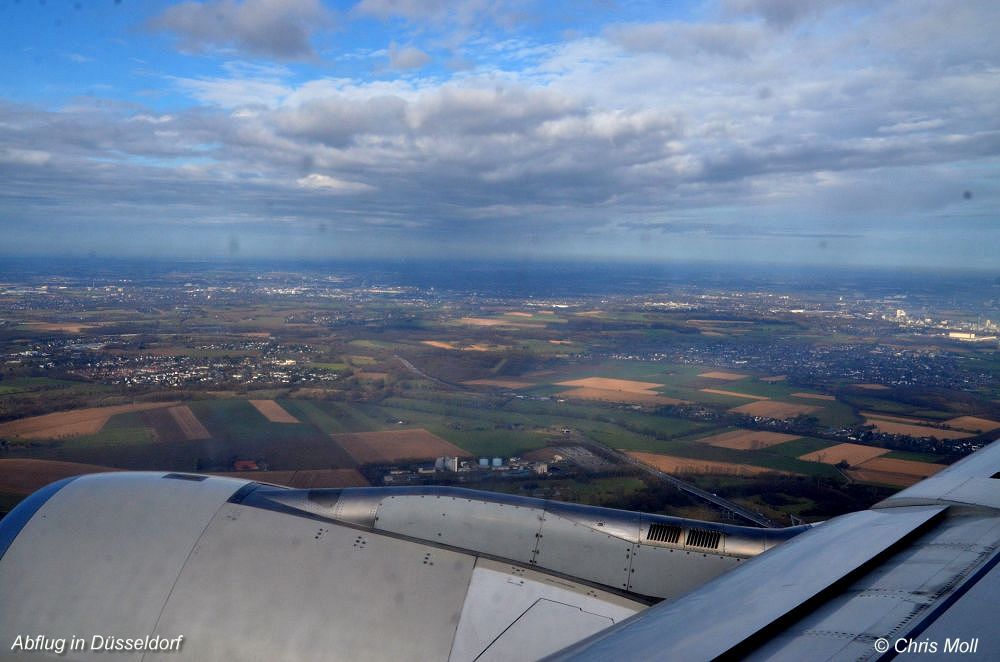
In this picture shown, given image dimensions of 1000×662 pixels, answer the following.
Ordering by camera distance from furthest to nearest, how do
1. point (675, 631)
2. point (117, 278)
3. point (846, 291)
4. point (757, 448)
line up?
point (846, 291), point (117, 278), point (757, 448), point (675, 631)

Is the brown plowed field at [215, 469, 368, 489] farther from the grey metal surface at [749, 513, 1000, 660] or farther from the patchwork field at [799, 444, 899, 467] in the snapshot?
the patchwork field at [799, 444, 899, 467]

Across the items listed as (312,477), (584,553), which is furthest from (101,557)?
(312,477)

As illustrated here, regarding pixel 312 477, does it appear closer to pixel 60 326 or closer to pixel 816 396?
pixel 816 396

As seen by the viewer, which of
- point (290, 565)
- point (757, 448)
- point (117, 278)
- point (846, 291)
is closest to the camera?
point (290, 565)

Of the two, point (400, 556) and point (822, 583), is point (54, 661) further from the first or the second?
point (822, 583)

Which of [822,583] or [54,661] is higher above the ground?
[822,583]

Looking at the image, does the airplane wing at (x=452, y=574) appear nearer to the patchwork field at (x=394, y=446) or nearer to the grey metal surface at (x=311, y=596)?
the grey metal surface at (x=311, y=596)

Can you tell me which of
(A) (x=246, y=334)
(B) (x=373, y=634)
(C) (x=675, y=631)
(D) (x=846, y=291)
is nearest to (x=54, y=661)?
(B) (x=373, y=634)
